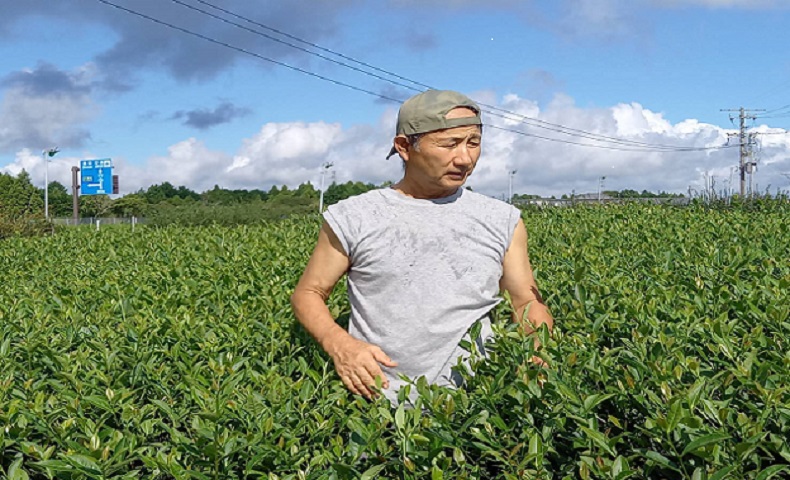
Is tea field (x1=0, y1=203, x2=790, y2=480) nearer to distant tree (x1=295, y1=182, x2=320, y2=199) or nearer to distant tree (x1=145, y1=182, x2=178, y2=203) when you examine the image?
distant tree (x1=295, y1=182, x2=320, y2=199)

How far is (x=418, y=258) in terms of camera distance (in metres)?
2.69

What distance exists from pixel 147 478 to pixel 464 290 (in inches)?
46.5

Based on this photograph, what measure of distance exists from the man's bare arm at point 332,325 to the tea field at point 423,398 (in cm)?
9

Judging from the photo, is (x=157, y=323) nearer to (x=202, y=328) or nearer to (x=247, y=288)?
(x=202, y=328)

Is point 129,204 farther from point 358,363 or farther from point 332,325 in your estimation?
point 358,363

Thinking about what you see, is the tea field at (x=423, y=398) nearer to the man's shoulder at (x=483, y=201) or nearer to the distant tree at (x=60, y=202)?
the man's shoulder at (x=483, y=201)

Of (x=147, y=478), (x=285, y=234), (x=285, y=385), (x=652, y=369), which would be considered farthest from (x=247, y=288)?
(x=285, y=234)

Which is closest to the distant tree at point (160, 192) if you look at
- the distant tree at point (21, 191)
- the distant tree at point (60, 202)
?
the distant tree at point (60, 202)

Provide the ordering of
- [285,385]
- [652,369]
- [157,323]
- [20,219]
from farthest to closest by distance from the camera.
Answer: [20,219] → [157,323] → [285,385] → [652,369]

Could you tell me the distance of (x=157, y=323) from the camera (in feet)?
11.5

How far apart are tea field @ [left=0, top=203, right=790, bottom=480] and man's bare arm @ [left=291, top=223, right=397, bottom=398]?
92 mm

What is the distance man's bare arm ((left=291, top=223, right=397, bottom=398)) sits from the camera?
2.47 metres

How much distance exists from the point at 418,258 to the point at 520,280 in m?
0.48

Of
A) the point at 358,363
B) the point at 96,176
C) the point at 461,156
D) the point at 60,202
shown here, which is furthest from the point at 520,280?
the point at 60,202
